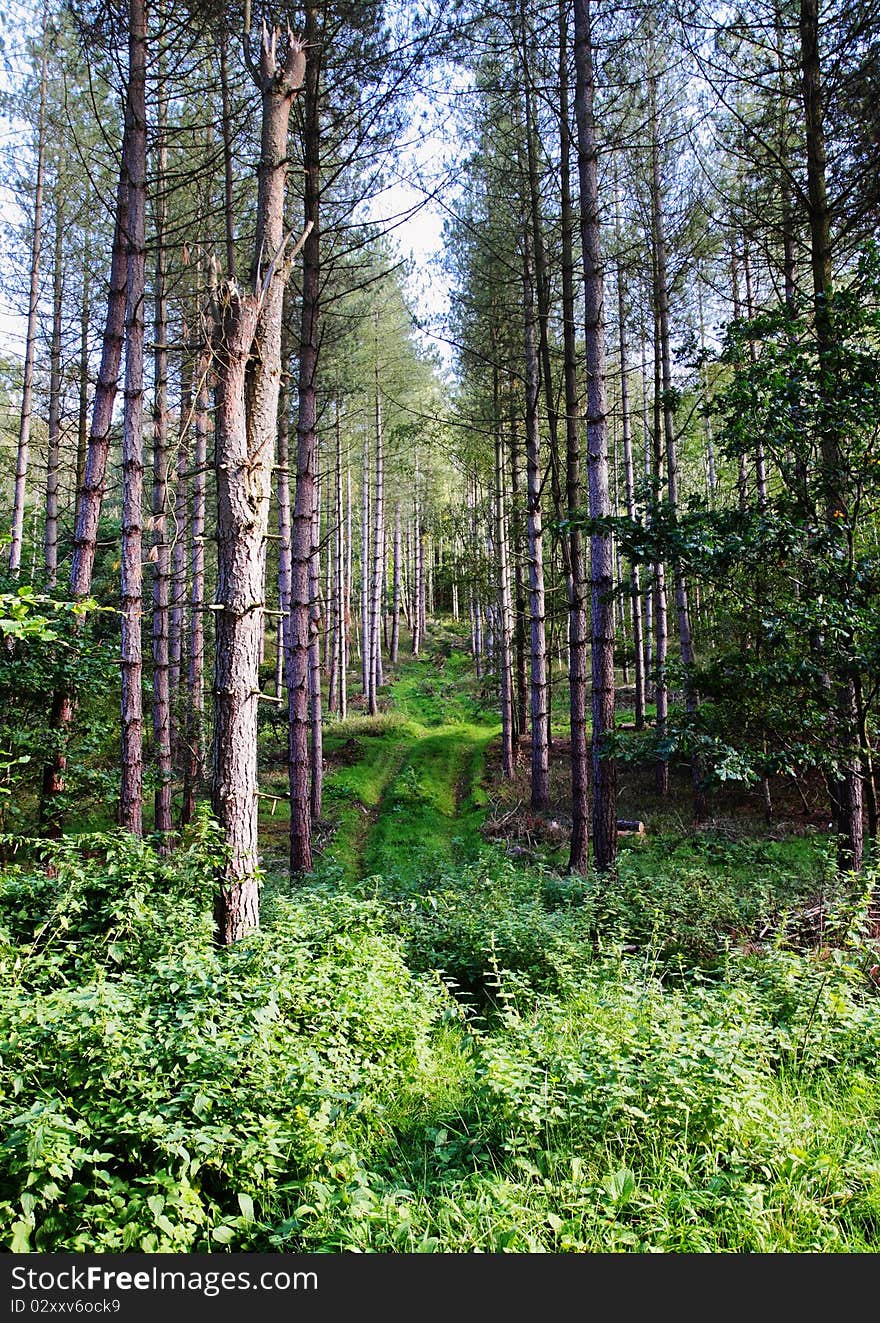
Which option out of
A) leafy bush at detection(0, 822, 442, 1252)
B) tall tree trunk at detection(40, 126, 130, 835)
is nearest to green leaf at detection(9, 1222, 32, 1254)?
leafy bush at detection(0, 822, 442, 1252)

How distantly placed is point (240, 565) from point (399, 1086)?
3.58 meters

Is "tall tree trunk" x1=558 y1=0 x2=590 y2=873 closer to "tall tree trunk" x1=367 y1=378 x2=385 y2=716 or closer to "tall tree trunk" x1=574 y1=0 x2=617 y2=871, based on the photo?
"tall tree trunk" x1=574 y1=0 x2=617 y2=871

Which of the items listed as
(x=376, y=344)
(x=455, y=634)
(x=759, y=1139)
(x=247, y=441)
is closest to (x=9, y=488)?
(x=376, y=344)

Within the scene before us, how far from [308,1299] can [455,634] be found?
42.5m

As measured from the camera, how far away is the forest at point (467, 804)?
3156mm

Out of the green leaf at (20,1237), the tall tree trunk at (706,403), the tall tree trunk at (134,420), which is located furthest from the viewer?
the tall tree trunk at (134,420)

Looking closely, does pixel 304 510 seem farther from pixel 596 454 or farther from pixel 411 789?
pixel 411 789

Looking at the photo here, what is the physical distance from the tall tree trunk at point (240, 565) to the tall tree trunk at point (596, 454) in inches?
159

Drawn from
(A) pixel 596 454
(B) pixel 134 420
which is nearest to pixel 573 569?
(A) pixel 596 454

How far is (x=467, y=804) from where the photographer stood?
16812 millimetres

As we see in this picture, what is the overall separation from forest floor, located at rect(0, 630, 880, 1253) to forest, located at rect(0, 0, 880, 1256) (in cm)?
3

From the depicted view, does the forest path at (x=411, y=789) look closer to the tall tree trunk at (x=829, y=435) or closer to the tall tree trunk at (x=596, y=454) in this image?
the tall tree trunk at (x=596, y=454)

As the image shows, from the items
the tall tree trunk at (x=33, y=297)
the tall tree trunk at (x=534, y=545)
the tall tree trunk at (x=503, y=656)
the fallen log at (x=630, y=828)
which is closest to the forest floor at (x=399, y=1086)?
the fallen log at (x=630, y=828)

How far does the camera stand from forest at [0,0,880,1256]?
3.16 meters
